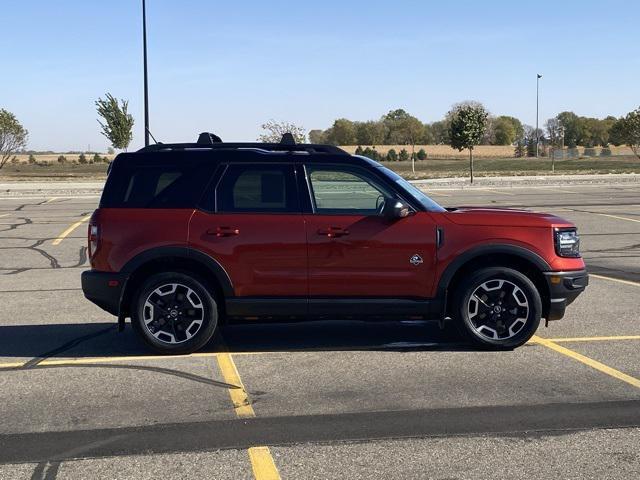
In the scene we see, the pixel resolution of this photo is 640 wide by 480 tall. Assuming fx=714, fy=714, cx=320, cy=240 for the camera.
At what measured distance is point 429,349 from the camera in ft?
21.0

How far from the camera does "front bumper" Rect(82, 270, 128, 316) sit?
6.17 meters

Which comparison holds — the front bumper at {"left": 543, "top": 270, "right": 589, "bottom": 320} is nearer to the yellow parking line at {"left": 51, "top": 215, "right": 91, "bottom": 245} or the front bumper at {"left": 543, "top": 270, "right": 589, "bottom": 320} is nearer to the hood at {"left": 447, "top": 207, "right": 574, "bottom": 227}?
the hood at {"left": 447, "top": 207, "right": 574, "bottom": 227}

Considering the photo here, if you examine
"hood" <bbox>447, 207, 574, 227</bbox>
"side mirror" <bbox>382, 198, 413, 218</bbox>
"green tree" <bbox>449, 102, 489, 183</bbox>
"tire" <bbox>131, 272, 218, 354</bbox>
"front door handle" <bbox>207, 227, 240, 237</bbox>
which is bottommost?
"tire" <bbox>131, 272, 218, 354</bbox>

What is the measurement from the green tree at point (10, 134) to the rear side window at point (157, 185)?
176ft

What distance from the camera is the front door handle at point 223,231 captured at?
20.1ft

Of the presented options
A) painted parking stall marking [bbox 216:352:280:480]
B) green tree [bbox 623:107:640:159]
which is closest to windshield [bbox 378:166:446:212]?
painted parking stall marking [bbox 216:352:280:480]

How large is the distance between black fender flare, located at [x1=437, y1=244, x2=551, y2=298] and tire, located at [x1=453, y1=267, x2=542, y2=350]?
0.15m

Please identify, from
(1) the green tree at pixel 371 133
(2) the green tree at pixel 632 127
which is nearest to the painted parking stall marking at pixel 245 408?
(2) the green tree at pixel 632 127

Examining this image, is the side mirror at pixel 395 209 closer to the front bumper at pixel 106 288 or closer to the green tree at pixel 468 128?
the front bumper at pixel 106 288

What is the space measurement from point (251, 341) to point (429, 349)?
66.7 inches

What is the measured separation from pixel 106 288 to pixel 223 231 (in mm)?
1137

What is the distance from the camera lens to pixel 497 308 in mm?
6250

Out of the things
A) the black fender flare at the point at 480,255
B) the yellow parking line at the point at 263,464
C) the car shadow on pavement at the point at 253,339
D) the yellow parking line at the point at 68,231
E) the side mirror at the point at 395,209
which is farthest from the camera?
the yellow parking line at the point at 68,231

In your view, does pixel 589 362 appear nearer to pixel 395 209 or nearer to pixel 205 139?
pixel 395 209
